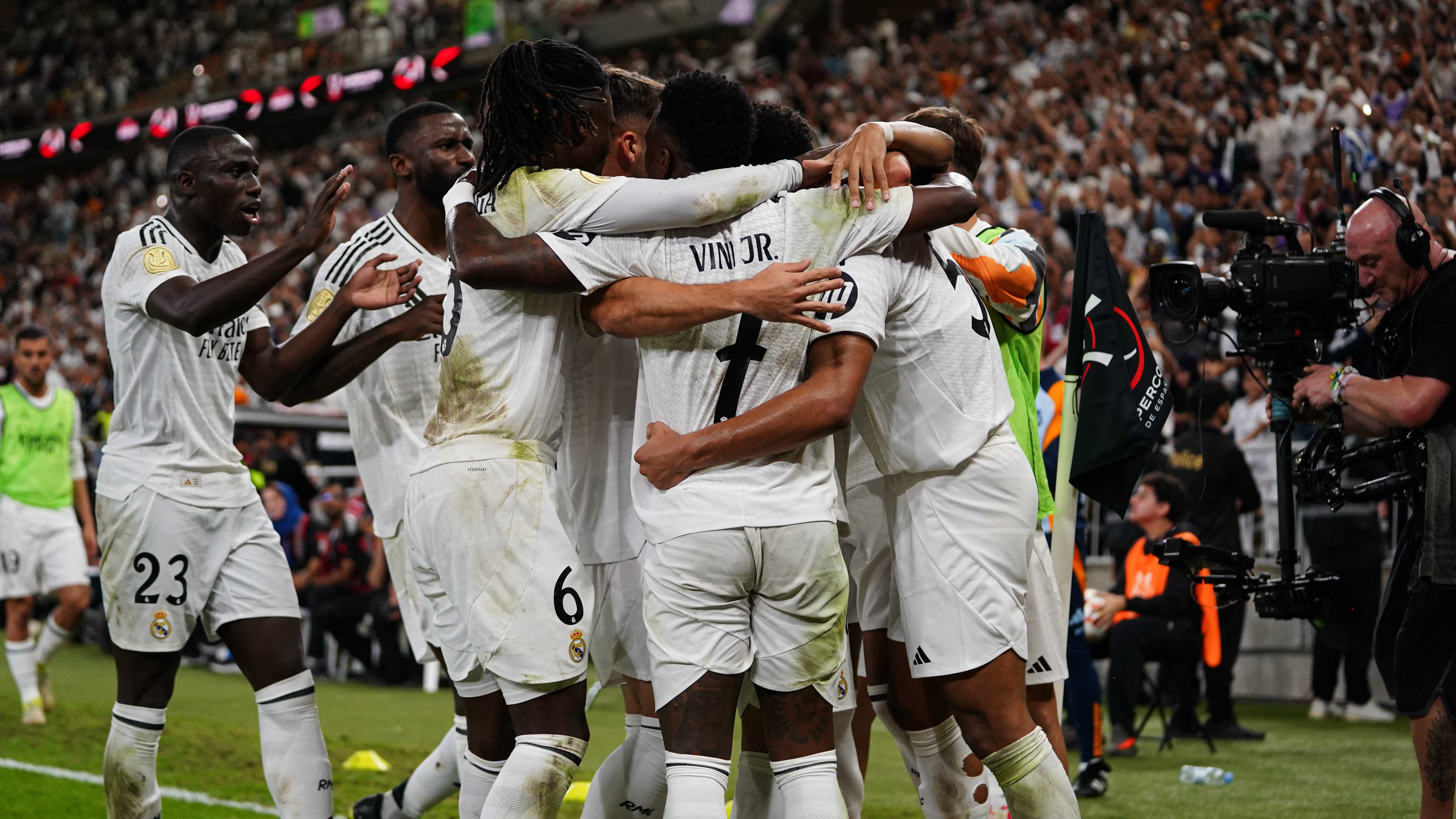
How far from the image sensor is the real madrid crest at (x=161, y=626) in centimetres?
453

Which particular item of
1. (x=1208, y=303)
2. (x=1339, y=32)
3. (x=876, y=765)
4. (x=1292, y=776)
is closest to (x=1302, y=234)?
(x=1339, y=32)

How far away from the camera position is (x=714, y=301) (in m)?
3.24

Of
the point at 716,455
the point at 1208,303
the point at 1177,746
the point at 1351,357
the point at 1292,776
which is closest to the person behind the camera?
the point at 716,455

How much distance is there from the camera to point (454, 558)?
345 centimetres

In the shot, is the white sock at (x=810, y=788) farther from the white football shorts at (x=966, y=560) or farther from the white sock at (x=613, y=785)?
the white sock at (x=613, y=785)

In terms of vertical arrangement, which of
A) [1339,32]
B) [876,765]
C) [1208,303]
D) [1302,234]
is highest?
[1339,32]

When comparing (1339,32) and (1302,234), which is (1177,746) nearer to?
(1302,234)

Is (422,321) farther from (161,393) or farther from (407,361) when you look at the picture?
(161,393)

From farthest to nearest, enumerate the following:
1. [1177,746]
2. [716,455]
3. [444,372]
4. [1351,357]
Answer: [1351,357] < [1177,746] < [444,372] < [716,455]

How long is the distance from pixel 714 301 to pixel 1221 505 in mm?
6335

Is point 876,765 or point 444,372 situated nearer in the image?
point 444,372

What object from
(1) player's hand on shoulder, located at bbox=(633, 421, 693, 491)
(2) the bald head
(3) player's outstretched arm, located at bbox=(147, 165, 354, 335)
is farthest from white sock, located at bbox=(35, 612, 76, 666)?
(2) the bald head

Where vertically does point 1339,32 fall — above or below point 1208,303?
above

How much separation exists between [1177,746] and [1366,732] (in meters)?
1.26
